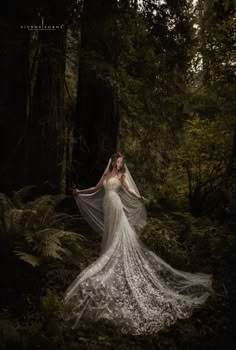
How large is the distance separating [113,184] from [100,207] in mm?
580

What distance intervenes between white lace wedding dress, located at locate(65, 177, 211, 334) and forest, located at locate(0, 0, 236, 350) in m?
0.21

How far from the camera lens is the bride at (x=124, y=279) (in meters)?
5.43

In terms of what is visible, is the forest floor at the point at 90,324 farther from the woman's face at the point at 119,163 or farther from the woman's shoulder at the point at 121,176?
the woman's face at the point at 119,163

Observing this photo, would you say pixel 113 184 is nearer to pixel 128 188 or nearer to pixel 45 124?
pixel 128 188

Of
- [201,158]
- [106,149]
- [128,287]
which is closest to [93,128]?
[106,149]

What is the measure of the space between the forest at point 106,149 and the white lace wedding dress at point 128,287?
21cm

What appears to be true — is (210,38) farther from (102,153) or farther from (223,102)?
(102,153)

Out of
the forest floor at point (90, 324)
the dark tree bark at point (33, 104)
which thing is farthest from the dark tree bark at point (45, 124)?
the forest floor at point (90, 324)

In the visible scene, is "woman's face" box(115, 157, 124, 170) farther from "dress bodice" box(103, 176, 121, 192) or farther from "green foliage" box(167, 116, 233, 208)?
"green foliage" box(167, 116, 233, 208)

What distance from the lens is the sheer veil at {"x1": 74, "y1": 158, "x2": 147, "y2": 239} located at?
7762 mm

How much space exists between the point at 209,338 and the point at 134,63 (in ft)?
20.1

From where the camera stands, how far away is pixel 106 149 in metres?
10.0

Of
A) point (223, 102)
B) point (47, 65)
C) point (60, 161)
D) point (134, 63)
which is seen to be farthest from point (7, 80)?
point (223, 102)

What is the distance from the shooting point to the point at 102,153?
396 inches
